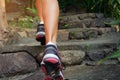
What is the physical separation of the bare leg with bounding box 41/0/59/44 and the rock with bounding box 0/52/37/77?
967mm

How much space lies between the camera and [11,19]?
Answer: 538 centimetres

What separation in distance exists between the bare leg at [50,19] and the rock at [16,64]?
97 centimetres

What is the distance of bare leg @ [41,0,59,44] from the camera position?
7.35ft

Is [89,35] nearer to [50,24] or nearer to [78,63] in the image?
[78,63]

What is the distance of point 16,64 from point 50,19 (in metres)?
1.02

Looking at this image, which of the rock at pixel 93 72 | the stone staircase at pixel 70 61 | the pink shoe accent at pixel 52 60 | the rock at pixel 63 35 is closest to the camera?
the pink shoe accent at pixel 52 60

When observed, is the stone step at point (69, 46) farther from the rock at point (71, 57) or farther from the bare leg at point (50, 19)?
the bare leg at point (50, 19)

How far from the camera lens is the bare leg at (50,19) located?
2.24 m

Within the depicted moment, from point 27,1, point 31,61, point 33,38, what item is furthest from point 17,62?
point 27,1

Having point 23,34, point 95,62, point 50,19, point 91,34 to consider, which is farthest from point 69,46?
point 50,19

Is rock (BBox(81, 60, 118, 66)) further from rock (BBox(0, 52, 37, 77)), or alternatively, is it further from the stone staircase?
rock (BBox(0, 52, 37, 77))

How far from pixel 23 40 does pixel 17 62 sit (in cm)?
102

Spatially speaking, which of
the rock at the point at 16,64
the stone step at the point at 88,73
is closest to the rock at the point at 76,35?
the stone step at the point at 88,73

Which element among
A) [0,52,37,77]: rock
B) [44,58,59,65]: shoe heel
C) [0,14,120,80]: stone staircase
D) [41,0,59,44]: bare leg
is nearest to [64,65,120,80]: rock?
[0,14,120,80]: stone staircase
